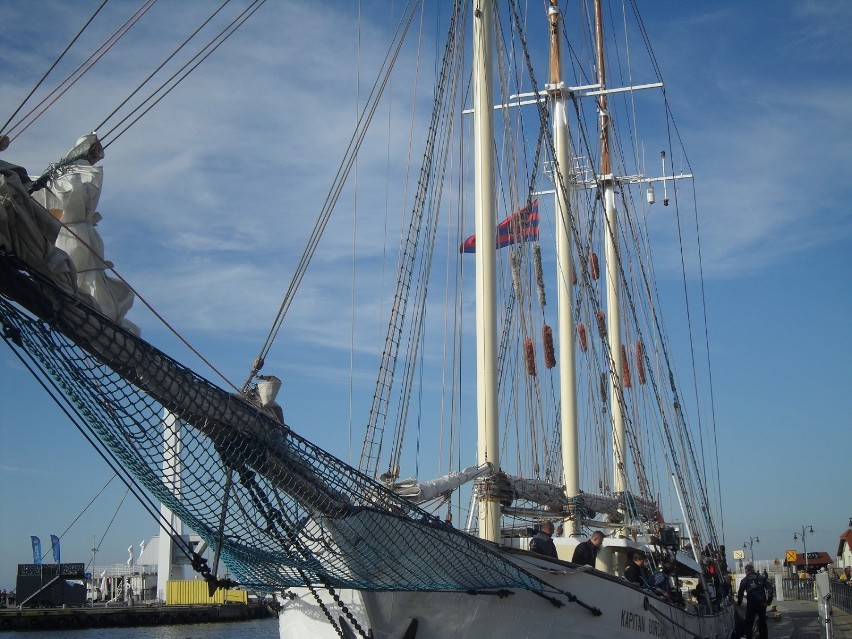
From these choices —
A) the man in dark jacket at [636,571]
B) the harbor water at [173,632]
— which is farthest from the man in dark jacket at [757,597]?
the harbor water at [173,632]

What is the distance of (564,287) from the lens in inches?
1095

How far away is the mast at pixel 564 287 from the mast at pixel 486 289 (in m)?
6.34

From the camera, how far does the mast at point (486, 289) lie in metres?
17.0

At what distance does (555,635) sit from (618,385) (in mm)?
8415

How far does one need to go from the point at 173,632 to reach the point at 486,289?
1746 inches

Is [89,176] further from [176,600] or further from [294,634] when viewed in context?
[176,600]

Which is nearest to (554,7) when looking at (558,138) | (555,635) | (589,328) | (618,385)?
(558,138)

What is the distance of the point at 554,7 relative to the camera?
2923 cm

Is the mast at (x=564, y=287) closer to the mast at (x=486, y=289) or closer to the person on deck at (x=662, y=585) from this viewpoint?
the person on deck at (x=662, y=585)

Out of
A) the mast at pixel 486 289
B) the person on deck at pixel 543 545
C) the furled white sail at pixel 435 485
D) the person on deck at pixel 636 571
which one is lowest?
the person on deck at pixel 636 571

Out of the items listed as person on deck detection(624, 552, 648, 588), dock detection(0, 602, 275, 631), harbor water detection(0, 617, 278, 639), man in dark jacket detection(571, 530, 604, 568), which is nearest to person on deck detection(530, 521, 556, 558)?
man in dark jacket detection(571, 530, 604, 568)

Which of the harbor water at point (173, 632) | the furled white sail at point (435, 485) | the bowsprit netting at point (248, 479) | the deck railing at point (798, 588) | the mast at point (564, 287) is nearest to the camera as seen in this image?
the bowsprit netting at point (248, 479)

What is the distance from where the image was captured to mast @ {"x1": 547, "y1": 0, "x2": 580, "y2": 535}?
25.1m

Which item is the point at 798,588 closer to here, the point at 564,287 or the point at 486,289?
the point at 564,287
